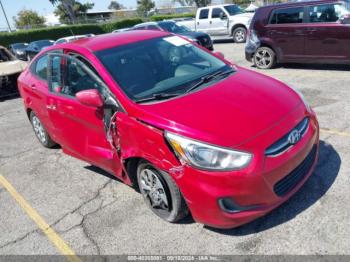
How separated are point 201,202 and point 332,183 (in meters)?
1.61

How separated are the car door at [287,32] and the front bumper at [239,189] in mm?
6477

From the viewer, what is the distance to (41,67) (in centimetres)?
549

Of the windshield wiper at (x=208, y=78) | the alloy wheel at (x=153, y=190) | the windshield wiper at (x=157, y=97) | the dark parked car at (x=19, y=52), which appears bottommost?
the dark parked car at (x=19, y=52)

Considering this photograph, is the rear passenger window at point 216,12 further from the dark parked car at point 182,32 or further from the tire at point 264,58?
the tire at point 264,58

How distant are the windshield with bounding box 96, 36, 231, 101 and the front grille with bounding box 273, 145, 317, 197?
1.30m

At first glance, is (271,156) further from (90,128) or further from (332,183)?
(90,128)

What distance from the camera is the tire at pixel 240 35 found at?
1767cm

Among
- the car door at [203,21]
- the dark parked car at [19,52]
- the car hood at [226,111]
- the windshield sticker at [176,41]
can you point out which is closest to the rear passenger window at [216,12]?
the car door at [203,21]

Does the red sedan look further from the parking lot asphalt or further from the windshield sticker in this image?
the parking lot asphalt

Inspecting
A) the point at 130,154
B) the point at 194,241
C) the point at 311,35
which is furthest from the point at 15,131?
the point at 311,35

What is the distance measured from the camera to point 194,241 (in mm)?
3342

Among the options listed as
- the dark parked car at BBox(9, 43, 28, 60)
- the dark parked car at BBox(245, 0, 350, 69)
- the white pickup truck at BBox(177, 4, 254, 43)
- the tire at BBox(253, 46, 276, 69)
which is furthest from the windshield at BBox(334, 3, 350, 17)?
the dark parked car at BBox(9, 43, 28, 60)

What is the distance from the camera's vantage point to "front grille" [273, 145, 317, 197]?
318 centimetres

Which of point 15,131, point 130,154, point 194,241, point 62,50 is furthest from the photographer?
point 15,131
